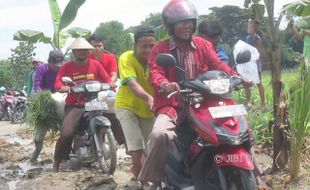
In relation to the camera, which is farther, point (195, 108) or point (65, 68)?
point (65, 68)

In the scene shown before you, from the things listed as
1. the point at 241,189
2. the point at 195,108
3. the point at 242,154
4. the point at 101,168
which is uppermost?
the point at 195,108

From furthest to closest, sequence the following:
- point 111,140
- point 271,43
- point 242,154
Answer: point 111,140 → point 271,43 → point 242,154

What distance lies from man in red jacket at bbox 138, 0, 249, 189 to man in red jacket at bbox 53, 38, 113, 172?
2.78m

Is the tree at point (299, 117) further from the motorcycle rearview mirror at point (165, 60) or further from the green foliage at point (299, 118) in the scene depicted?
the motorcycle rearview mirror at point (165, 60)

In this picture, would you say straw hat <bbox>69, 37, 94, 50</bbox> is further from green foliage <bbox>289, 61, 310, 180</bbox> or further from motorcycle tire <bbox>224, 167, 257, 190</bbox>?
motorcycle tire <bbox>224, 167, 257, 190</bbox>

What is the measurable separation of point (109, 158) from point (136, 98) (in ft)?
4.57

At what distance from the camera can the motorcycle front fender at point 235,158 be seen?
371 cm

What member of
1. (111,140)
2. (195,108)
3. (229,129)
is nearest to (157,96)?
(195,108)

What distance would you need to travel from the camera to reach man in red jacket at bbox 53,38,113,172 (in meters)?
7.21

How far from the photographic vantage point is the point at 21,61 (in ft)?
147

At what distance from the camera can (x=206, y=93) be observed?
3.98m

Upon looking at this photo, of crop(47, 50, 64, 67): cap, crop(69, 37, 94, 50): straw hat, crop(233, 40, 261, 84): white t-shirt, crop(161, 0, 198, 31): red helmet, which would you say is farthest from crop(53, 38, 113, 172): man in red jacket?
crop(233, 40, 261, 84): white t-shirt

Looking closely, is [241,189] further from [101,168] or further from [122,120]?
[101,168]

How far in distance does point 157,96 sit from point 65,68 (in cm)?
300
